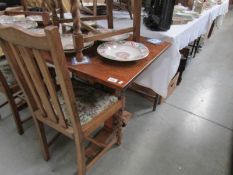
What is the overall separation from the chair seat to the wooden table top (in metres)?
0.22

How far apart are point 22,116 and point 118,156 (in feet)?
3.11

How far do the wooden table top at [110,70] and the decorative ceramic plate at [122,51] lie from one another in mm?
31

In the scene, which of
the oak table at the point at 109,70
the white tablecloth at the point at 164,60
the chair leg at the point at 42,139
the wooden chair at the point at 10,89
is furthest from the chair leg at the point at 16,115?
the white tablecloth at the point at 164,60

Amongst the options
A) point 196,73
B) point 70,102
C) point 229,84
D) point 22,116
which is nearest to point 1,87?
point 22,116

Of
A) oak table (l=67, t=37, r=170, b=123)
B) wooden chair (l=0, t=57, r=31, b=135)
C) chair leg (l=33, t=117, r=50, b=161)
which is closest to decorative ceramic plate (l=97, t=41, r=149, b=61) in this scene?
oak table (l=67, t=37, r=170, b=123)

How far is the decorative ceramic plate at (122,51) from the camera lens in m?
0.99

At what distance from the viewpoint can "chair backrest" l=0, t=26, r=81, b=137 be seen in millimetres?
646

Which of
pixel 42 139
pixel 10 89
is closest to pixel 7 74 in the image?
pixel 10 89

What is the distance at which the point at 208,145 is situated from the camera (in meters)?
1.54

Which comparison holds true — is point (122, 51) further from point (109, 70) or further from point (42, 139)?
point (42, 139)

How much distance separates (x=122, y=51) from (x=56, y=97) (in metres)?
0.45

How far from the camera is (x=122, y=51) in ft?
3.49

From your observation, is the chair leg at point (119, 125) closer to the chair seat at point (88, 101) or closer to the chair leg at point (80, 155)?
the chair seat at point (88, 101)

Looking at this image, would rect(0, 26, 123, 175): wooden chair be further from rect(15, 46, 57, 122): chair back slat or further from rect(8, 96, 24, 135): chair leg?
rect(8, 96, 24, 135): chair leg
